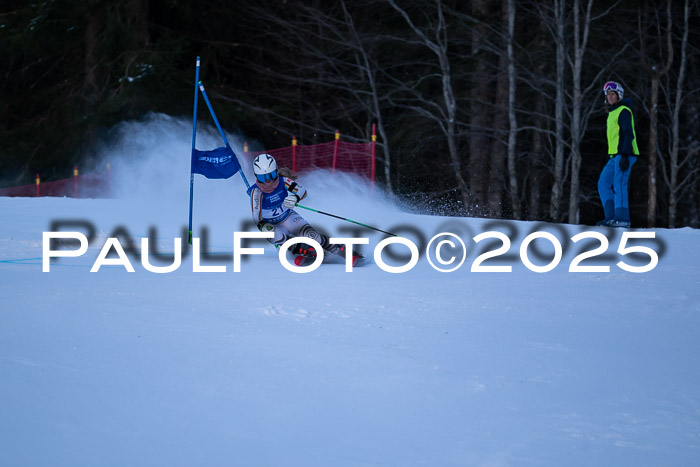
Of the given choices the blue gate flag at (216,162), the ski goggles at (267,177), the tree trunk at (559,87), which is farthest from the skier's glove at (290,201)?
the tree trunk at (559,87)

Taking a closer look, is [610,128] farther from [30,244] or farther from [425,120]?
A: [425,120]

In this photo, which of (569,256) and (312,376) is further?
(569,256)

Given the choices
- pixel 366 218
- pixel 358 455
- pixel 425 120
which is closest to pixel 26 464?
pixel 358 455

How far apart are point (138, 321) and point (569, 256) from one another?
5280mm

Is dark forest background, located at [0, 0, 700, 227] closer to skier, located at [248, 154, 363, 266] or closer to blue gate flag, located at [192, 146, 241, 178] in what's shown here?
blue gate flag, located at [192, 146, 241, 178]

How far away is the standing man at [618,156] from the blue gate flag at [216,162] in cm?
445

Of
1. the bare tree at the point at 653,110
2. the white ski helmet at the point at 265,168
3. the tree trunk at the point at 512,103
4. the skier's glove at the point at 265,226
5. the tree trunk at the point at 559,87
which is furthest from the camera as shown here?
the tree trunk at the point at 512,103

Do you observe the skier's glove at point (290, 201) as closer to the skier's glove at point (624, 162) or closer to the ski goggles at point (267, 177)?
the ski goggles at point (267, 177)

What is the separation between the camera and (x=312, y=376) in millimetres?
4754

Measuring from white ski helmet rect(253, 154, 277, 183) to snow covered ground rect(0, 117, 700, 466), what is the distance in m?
0.93

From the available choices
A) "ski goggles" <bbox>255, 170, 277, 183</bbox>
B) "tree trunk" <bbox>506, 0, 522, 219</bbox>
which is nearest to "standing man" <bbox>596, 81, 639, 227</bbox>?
"ski goggles" <bbox>255, 170, 277, 183</bbox>

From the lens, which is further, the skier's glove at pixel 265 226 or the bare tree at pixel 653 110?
the bare tree at pixel 653 110

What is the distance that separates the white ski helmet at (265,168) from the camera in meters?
8.63

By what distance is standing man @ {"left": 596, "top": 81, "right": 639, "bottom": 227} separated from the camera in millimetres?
9648
